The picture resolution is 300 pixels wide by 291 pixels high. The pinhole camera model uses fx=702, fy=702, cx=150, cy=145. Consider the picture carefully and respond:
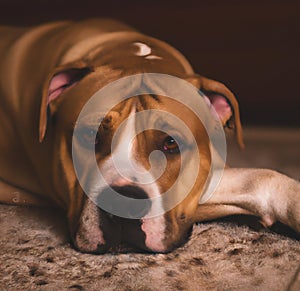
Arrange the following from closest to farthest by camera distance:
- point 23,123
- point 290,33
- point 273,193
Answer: point 273,193
point 23,123
point 290,33

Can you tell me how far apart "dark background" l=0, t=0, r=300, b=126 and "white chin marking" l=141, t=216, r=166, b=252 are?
146 centimetres

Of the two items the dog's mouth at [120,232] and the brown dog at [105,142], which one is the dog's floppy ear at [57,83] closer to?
the brown dog at [105,142]

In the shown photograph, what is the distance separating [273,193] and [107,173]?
18.3 inches

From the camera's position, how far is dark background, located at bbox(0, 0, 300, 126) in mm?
2973

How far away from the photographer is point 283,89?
306 cm

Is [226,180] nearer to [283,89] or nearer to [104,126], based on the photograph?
[104,126]

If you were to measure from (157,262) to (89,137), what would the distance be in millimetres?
354

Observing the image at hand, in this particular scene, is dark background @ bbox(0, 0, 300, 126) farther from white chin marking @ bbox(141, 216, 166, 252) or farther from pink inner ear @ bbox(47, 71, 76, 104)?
white chin marking @ bbox(141, 216, 166, 252)

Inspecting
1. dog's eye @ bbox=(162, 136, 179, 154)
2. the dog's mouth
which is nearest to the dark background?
dog's eye @ bbox=(162, 136, 179, 154)

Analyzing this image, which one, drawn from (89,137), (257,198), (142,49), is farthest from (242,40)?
(89,137)

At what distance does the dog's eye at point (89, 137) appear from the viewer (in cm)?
176

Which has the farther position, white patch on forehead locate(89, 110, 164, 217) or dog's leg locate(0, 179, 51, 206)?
dog's leg locate(0, 179, 51, 206)

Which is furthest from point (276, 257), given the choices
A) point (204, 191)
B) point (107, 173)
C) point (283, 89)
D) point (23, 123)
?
point (283, 89)

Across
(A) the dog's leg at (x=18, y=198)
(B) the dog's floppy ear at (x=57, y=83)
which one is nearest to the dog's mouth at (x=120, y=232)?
(B) the dog's floppy ear at (x=57, y=83)
